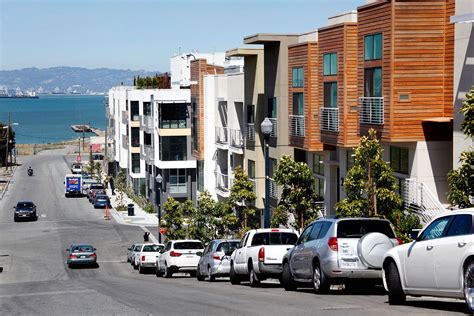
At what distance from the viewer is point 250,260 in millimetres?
26750

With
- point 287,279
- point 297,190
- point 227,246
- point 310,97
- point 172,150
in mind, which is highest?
point 310,97

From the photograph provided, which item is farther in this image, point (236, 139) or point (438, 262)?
point (236, 139)

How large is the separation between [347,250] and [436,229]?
435cm

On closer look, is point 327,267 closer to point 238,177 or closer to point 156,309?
point 156,309

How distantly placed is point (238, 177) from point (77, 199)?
5435 cm

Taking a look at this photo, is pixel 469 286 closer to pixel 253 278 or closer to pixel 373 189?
pixel 253 278

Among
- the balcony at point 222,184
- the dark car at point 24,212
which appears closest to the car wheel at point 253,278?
the balcony at point 222,184

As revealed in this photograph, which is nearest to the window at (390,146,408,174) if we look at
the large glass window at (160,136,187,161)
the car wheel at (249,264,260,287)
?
the car wheel at (249,264,260,287)

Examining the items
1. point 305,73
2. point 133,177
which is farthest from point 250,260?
point 133,177

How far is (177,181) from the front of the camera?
79.7 meters

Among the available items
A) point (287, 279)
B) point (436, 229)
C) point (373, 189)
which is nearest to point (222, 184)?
point (373, 189)

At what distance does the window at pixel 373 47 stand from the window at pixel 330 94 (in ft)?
14.7

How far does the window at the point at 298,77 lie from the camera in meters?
42.6

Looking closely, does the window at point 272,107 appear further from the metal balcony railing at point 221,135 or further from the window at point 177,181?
the window at point 177,181
